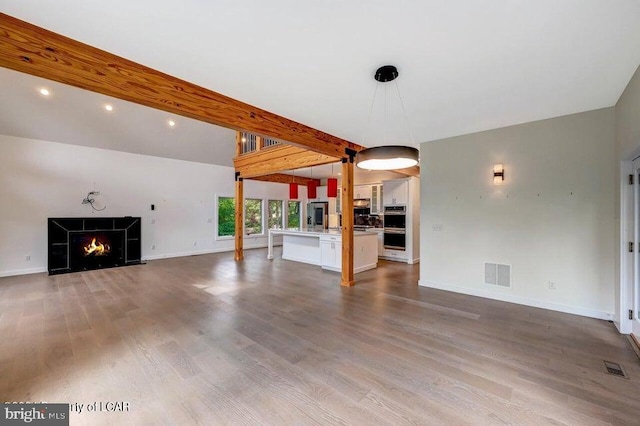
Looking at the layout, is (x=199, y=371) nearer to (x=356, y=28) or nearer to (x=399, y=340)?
(x=399, y=340)

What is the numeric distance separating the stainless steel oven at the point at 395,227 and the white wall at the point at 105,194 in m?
5.32

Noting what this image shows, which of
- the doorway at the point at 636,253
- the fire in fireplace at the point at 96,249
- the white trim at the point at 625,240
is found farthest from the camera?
the fire in fireplace at the point at 96,249

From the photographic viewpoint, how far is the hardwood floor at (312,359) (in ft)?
6.02

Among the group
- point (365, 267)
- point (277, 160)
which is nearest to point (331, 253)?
point (365, 267)

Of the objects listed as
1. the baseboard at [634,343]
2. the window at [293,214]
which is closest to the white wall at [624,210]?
the baseboard at [634,343]

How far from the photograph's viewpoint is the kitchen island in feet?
20.4

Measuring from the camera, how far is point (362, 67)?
8.16ft

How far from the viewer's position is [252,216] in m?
10.2

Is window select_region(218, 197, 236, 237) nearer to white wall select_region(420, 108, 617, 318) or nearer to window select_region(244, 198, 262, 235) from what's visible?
window select_region(244, 198, 262, 235)

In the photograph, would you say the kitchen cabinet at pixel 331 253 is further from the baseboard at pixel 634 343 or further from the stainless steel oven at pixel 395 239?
the baseboard at pixel 634 343

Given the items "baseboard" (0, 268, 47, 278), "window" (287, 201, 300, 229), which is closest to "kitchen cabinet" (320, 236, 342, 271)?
"window" (287, 201, 300, 229)

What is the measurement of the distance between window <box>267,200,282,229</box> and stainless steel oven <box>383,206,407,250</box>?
5.03 meters

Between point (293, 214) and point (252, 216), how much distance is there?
208 centimetres
